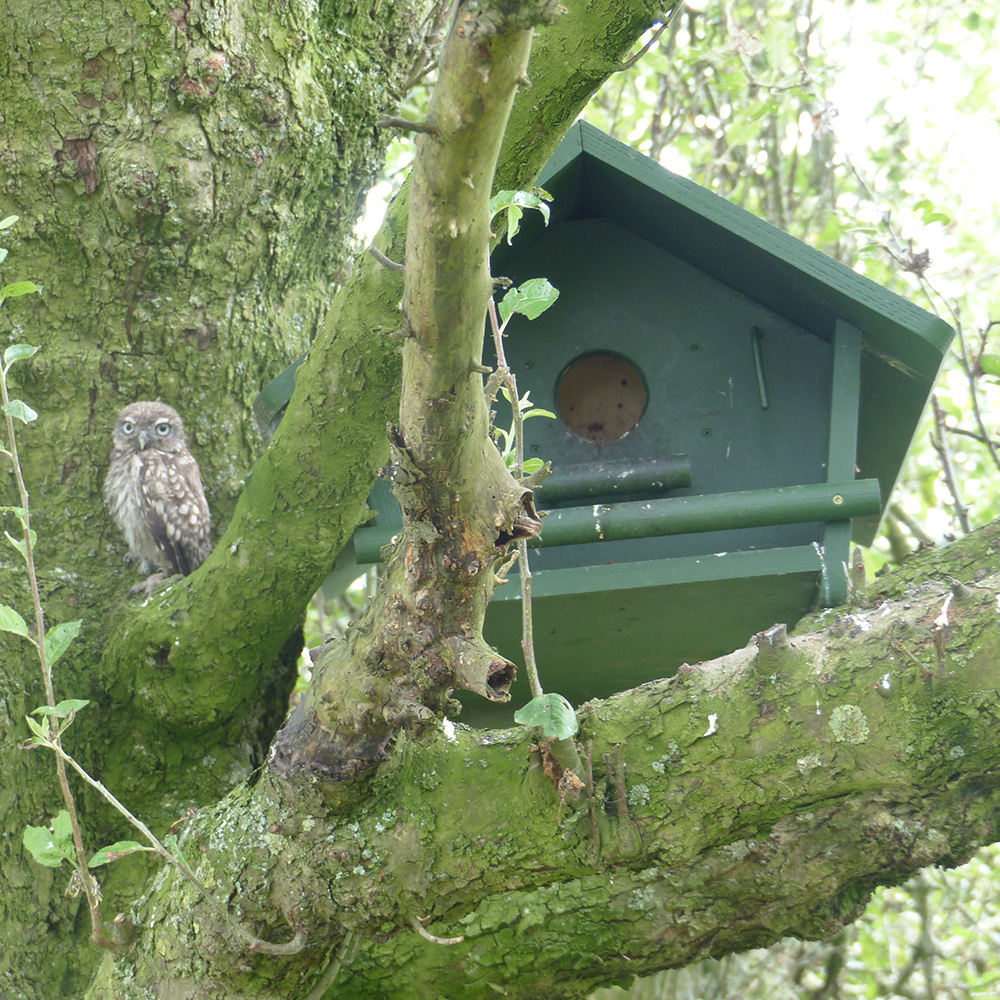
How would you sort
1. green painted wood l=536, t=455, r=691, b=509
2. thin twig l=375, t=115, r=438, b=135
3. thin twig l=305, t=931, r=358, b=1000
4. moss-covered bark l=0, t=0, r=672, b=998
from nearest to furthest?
thin twig l=375, t=115, r=438, b=135 → thin twig l=305, t=931, r=358, b=1000 → moss-covered bark l=0, t=0, r=672, b=998 → green painted wood l=536, t=455, r=691, b=509

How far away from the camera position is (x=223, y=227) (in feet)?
8.72

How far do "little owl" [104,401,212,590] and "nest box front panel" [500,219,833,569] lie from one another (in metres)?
0.99

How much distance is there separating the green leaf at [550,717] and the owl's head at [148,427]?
1.64 metres

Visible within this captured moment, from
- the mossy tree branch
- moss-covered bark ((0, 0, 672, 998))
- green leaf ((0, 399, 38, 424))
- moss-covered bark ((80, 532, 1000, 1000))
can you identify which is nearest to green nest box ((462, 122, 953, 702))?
moss-covered bark ((80, 532, 1000, 1000))

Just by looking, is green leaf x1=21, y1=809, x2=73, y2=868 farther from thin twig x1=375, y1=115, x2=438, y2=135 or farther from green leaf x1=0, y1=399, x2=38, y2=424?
thin twig x1=375, y1=115, x2=438, y2=135

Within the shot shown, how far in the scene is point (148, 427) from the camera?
9.54ft

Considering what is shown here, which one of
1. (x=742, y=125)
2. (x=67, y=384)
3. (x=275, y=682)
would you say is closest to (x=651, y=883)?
(x=275, y=682)

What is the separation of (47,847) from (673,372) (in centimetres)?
183

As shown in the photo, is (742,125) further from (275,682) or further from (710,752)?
(710,752)

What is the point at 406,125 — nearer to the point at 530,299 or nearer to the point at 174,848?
the point at 530,299

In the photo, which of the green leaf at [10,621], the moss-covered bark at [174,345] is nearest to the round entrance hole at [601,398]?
the moss-covered bark at [174,345]

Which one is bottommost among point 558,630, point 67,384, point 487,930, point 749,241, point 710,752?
point 487,930

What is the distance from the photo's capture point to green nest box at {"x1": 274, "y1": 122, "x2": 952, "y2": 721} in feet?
7.43

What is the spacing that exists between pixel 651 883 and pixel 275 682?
1.12 m
